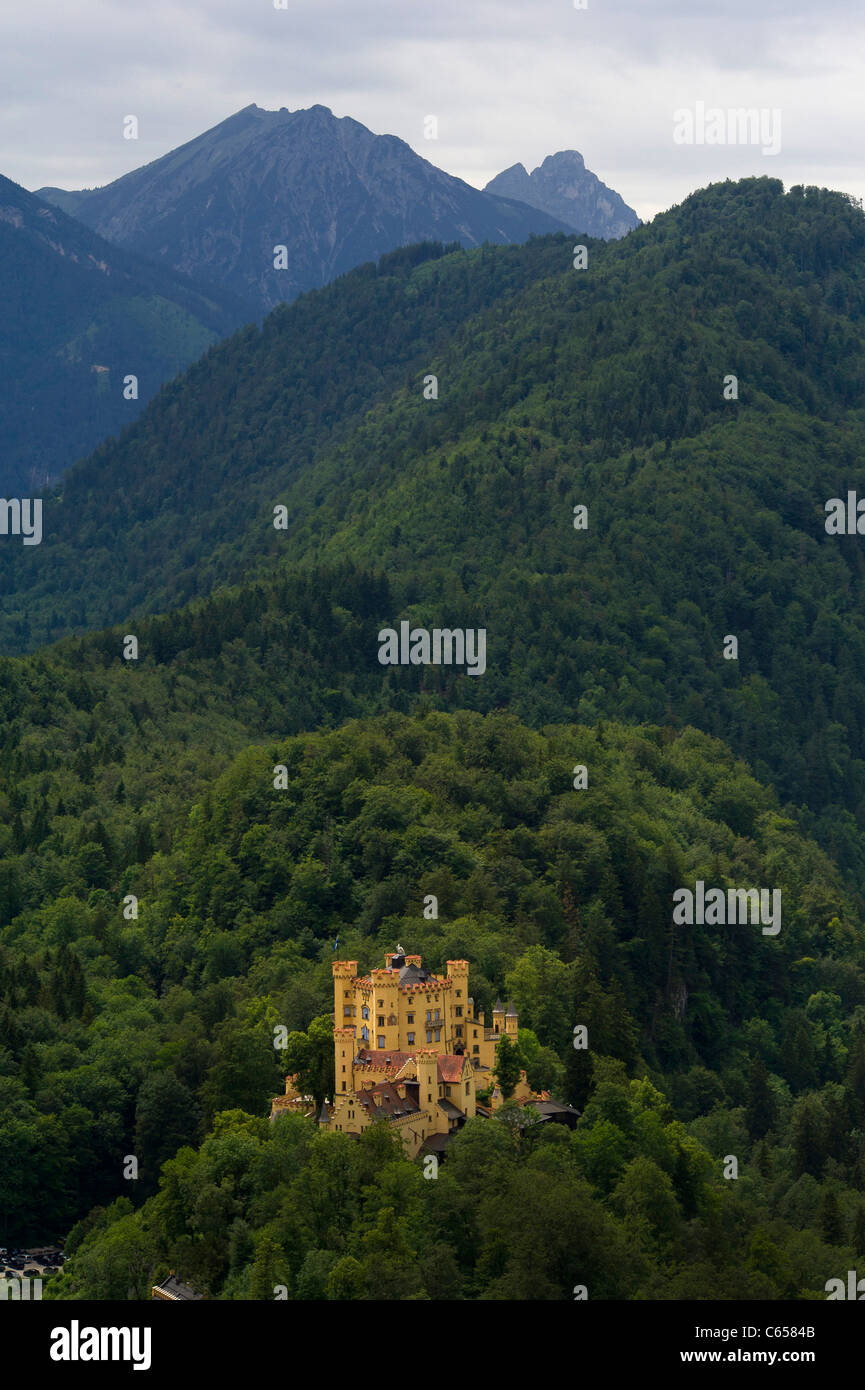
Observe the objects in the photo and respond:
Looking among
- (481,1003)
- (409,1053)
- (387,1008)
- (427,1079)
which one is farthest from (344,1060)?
(481,1003)

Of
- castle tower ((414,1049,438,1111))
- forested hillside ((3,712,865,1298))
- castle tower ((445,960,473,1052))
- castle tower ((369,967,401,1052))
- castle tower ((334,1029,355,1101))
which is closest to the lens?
forested hillside ((3,712,865,1298))

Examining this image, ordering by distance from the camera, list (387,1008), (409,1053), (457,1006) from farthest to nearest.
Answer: (457,1006) → (387,1008) → (409,1053)

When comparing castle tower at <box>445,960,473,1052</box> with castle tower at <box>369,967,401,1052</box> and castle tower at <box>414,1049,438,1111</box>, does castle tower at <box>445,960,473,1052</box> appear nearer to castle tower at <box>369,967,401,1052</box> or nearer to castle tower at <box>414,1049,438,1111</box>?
castle tower at <box>369,967,401,1052</box>

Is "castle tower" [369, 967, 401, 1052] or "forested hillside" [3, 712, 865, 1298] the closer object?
"forested hillside" [3, 712, 865, 1298]

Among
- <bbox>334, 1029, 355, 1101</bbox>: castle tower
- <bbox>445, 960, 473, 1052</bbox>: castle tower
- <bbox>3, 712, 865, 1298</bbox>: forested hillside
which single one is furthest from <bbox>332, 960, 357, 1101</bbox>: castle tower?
<bbox>445, 960, 473, 1052</bbox>: castle tower

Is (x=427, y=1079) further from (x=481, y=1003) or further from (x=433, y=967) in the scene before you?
(x=433, y=967)

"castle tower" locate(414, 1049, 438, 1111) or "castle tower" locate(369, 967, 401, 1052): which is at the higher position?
"castle tower" locate(369, 967, 401, 1052)

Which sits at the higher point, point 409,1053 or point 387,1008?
point 387,1008
